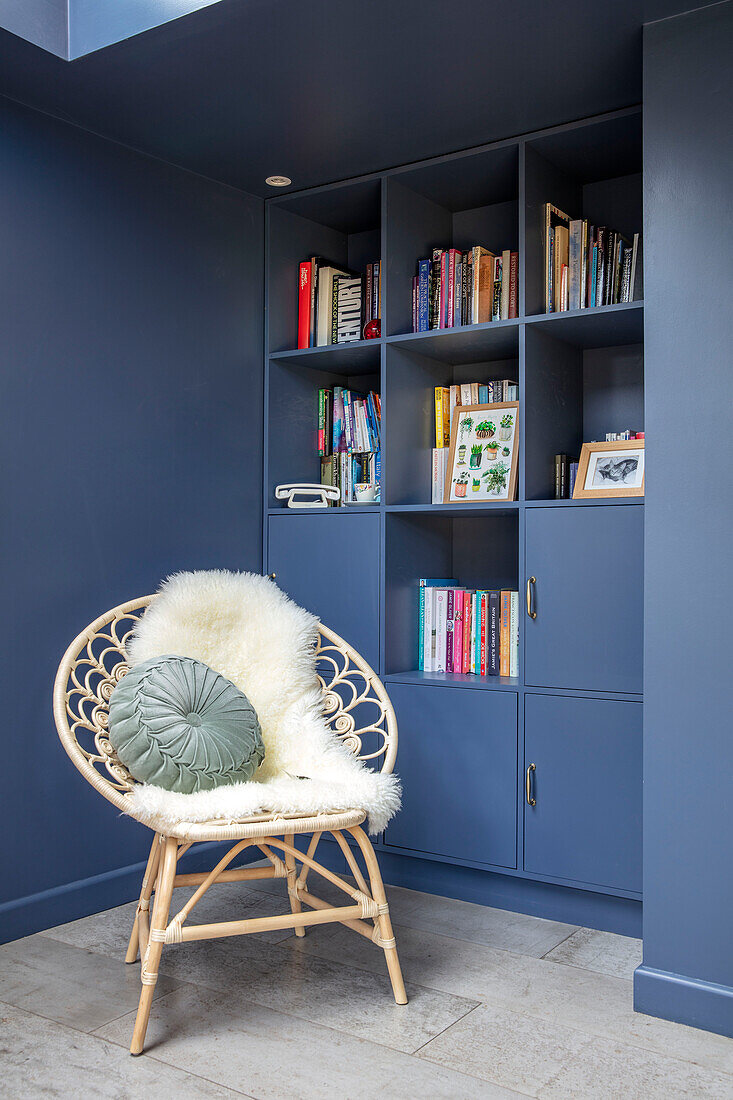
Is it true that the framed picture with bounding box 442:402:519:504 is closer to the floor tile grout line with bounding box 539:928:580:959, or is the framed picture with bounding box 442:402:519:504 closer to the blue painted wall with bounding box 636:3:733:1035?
the blue painted wall with bounding box 636:3:733:1035

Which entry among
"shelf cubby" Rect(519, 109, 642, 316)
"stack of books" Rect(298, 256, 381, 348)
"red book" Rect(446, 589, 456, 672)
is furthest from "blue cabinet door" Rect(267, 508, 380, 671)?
"shelf cubby" Rect(519, 109, 642, 316)

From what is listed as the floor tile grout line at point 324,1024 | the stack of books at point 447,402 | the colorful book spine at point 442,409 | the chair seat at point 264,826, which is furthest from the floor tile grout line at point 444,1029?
the colorful book spine at point 442,409

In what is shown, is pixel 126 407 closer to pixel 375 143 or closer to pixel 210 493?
pixel 210 493

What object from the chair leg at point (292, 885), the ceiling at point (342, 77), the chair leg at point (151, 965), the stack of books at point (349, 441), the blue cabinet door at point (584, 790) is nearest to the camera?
the chair leg at point (151, 965)

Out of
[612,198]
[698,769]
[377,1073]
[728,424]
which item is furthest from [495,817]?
[612,198]

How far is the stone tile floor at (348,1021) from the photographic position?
71.4 inches

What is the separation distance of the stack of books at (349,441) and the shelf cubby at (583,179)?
28.5 inches

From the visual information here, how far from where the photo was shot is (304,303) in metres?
3.30

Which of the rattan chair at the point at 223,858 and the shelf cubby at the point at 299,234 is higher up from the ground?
the shelf cubby at the point at 299,234

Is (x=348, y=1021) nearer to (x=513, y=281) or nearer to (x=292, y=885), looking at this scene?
(x=292, y=885)

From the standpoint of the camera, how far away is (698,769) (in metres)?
2.07

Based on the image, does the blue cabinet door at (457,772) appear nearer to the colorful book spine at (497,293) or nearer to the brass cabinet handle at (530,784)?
the brass cabinet handle at (530,784)

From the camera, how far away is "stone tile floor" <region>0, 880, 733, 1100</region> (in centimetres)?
181

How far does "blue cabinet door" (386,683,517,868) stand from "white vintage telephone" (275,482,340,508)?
705 millimetres
